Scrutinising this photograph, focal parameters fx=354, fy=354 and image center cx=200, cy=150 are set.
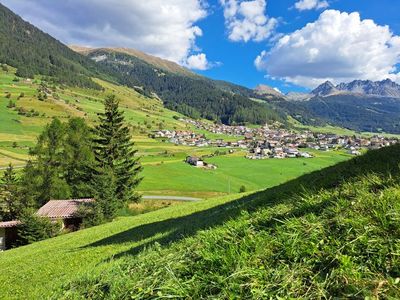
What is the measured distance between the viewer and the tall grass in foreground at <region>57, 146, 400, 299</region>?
360cm

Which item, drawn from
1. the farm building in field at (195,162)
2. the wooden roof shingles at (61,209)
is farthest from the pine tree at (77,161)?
the farm building in field at (195,162)

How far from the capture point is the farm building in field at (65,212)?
4361 centimetres

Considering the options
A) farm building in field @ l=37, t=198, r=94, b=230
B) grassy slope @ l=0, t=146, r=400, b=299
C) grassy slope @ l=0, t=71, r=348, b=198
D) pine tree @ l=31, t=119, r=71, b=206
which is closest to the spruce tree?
pine tree @ l=31, t=119, r=71, b=206

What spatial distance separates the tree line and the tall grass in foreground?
4623 cm

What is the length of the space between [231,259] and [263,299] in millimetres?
853

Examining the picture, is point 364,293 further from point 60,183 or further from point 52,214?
point 60,183

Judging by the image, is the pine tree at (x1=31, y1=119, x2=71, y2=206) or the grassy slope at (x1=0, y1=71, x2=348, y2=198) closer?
the pine tree at (x1=31, y1=119, x2=71, y2=206)

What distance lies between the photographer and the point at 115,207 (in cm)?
4397

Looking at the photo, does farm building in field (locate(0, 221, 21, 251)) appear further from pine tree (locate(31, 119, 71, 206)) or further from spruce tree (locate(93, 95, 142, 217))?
spruce tree (locate(93, 95, 142, 217))

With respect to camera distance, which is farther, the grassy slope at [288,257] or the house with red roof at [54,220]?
the house with red roof at [54,220]

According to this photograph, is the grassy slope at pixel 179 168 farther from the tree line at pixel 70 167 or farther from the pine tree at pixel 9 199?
A: the pine tree at pixel 9 199

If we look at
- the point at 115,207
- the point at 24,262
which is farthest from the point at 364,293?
the point at 115,207

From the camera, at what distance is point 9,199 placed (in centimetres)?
5031

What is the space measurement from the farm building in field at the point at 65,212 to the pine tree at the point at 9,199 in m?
6.65
